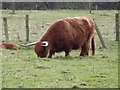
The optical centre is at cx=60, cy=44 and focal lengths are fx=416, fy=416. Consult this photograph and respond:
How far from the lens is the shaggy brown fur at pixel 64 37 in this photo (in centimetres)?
1412

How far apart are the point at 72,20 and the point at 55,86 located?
21.7ft

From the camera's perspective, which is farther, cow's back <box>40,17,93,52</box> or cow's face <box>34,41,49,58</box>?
cow's back <box>40,17,93,52</box>

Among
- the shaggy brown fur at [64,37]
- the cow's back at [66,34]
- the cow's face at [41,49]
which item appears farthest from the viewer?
the cow's back at [66,34]

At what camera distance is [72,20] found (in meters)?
15.2

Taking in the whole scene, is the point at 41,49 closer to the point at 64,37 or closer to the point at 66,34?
the point at 64,37

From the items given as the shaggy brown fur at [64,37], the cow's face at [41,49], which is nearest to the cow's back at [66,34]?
the shaggy brown fur at [64,37]

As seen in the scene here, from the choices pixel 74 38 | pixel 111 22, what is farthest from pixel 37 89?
pixel 111 22

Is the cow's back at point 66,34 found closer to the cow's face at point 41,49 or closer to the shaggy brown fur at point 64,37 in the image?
the shaggy brown fur at point 64,37

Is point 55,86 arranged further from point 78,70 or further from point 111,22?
point 111,22

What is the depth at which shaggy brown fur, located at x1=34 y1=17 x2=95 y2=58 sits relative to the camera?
14124 mm

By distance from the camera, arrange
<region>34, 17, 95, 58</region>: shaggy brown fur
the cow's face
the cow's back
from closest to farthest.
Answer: the cow's face, <region>34, 17, 95, 58</region>: shaggy brown fur, the cow's back

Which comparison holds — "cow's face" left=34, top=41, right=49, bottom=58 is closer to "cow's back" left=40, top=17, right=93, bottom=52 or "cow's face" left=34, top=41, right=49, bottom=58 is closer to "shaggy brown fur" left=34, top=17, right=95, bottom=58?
"shaggy brown fur" left=34, top=17, right=95, bottom=58

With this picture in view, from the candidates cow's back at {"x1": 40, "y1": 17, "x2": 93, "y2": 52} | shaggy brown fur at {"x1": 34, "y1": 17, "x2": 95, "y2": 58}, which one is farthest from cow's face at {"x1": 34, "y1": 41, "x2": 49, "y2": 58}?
cow's back at {"x1": 40, "y1": 17, "x2": 93, "y2": 52}

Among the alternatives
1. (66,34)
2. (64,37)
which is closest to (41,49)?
(64,37)
